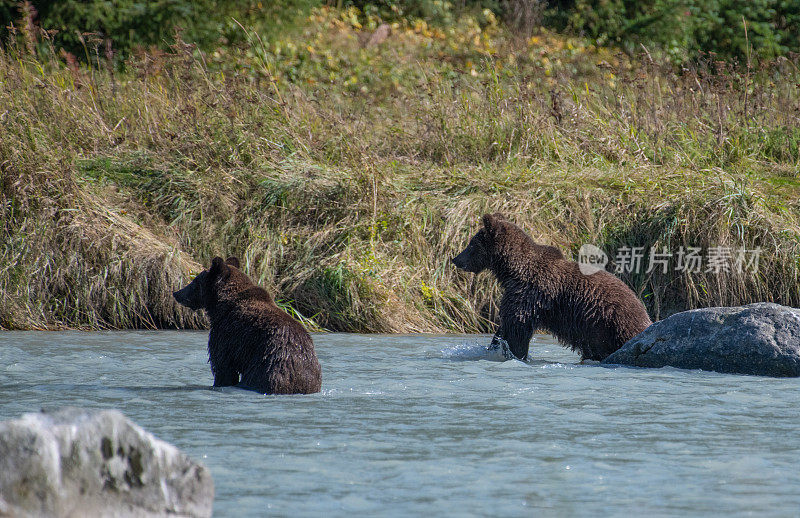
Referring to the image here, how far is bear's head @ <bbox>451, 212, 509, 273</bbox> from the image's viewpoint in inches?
363

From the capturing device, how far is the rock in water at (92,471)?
351 cm

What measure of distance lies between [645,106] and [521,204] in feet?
11.9

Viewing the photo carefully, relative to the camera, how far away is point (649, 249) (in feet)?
37.3

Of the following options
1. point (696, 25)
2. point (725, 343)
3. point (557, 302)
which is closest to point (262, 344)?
point (557, 302)

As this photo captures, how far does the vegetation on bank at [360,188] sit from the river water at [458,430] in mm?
2042

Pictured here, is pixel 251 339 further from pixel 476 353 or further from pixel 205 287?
pixel 476 353

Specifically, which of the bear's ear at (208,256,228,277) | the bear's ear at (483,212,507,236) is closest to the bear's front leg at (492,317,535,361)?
the bear's ear at (483,212,507,236)

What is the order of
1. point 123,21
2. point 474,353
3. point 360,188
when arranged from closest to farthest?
point 474,353
point 360,188
point 123,21

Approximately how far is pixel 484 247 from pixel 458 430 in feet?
12.4

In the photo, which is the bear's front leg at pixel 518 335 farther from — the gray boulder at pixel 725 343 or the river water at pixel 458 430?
the gray boulder at pixel 725 343

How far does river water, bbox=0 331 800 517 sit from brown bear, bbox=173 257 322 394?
15 cm

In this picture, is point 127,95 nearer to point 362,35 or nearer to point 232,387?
point 232,387

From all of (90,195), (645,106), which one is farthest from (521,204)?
(90,195)

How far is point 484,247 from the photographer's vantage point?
30.5 feet
